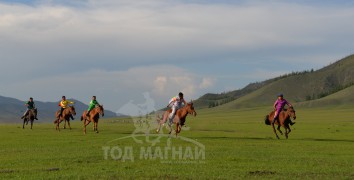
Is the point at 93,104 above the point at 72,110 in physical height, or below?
above

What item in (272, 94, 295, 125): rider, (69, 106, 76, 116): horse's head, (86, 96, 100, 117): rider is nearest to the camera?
(272, 94, 295, 125): rider

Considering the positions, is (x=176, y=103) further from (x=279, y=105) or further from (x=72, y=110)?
(x=72, y=110)

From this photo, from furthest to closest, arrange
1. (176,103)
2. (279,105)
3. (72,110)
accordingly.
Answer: (72,110) → (279,105) → (176,103)

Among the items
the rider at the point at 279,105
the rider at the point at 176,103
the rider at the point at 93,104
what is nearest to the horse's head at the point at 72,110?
the rider at the point at 93,104

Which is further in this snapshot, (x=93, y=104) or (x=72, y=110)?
(x=72, y=110)

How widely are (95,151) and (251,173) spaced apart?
8.21 m

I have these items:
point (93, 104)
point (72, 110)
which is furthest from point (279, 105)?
point (72, 110)

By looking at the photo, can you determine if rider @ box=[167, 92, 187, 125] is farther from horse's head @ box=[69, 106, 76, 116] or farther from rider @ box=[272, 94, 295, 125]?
horse's head @ box=[69, 106, 76, 116]

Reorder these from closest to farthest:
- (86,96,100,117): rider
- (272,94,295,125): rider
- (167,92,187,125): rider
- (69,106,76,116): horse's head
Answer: (167,92,187,125): rider < (272,94,295,125): rider < (86,96,100,117): rider < (69,106,76,116): horse's head

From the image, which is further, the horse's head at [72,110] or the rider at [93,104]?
the horse's head at [72,110]

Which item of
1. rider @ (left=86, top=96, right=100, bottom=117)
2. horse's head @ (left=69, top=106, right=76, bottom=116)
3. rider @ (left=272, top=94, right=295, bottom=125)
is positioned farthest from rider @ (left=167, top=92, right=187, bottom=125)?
horse's head @ (left=69, top=106, right=76, bottom=116)

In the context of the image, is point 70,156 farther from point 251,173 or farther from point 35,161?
point 251,173

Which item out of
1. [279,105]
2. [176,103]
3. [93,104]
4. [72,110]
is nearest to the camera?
[176,103]

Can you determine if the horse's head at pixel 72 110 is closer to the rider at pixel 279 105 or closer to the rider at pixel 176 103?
the rider at pixel 176 103
